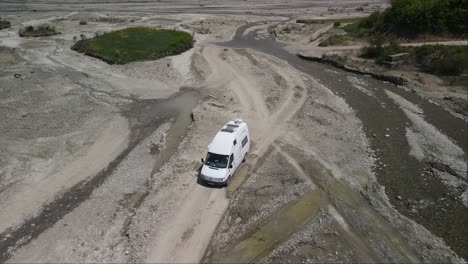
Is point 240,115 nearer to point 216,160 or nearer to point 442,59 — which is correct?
point 216,160

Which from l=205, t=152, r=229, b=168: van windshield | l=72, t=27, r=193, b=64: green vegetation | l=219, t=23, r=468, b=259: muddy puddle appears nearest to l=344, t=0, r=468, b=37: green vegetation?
l=219, t=23, r=468, b=259: muddy puddle

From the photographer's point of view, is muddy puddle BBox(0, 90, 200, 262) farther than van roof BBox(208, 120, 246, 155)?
No

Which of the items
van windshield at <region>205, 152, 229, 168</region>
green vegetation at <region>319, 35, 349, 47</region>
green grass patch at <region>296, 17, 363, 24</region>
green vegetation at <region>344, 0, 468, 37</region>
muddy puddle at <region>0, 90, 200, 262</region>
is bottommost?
muddy puddle at <region>0, 90, 200, 262</region>

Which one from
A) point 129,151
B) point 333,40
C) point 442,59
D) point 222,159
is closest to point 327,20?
point 333,40

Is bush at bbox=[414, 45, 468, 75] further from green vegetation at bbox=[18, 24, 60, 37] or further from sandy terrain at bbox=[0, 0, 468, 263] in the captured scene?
green vegetation at bbox=[18, 24, 60, 37]

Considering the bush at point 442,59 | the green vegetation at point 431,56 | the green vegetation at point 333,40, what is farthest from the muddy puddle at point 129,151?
the green vegetation at point 333,40

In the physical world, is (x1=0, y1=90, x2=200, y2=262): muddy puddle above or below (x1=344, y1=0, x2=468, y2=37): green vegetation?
below

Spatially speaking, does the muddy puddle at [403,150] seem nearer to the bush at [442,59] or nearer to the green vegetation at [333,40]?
the bush at [442,59]
